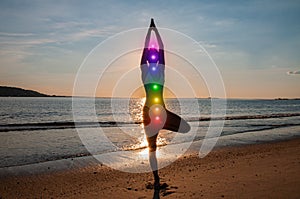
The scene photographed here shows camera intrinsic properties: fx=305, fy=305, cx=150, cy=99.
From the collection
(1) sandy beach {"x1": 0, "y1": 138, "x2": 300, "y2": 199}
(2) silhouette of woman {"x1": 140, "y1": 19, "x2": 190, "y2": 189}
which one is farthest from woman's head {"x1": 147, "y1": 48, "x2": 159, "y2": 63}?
(1) sandy beach {"x1": 0, "y1": 138, "x2": 300, "y2": 199}

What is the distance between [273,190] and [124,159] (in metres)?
7.77

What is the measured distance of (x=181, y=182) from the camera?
28.1ft

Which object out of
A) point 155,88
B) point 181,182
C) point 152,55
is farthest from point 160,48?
point 181,182

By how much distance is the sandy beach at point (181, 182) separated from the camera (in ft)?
24.0

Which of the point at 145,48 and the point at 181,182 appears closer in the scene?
the point at 145,48

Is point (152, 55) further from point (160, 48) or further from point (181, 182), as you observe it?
point (181, 182)

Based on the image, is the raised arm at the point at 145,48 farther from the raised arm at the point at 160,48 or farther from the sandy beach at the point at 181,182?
the sandy beach at the point at 181,182

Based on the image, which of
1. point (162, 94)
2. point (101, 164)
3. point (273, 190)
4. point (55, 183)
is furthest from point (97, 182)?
point (273, 190)

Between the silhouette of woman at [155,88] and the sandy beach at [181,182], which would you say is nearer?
the silhouette of woman at [155,88]

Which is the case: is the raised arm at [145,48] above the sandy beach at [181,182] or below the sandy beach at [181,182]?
above

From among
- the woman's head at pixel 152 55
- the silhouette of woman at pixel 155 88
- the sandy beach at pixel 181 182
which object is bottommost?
the sandy beach at pixel 181 182

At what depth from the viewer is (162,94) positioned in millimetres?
6547

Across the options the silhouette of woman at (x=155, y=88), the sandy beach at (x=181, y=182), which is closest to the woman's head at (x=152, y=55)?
the silhouette of woman at (x=155, y=88)

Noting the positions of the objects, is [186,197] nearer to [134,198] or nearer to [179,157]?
[134,198]
